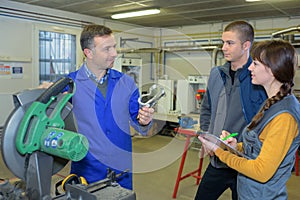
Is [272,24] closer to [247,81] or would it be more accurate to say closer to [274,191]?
[247,81]

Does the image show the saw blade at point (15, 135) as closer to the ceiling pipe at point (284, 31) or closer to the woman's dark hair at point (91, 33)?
the woman's dark hair at point (91, 33)

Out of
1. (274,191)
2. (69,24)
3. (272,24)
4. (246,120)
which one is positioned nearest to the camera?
(274,191)

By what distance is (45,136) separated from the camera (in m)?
0.77

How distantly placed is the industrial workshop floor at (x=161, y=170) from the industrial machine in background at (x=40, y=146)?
1433 millimetres

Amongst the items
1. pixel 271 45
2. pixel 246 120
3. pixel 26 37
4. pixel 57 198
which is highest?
pixel 26 37

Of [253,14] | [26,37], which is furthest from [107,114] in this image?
[253,14]

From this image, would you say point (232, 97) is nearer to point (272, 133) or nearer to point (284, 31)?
Answer: point (272, 133)

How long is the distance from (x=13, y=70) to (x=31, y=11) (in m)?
1.03

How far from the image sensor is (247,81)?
1695 mm

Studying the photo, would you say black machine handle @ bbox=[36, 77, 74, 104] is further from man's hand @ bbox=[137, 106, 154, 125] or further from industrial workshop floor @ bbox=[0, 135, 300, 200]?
industrial workshop floor @ bbox=[0, 135, 300, 200]

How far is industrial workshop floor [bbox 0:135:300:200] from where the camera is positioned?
323 centimetres

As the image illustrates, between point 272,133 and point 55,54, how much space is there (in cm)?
473

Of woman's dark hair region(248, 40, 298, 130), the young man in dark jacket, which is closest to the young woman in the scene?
woman's dark hair region(248, 40, 298, 130)

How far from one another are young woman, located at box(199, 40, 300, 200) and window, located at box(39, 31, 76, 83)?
4.32 metres
